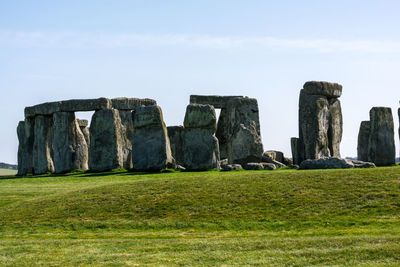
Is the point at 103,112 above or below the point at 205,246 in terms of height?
above

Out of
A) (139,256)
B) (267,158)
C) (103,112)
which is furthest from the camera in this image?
(103,112)

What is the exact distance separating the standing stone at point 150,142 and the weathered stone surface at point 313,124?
643 centimetres

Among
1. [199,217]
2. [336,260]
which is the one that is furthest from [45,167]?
[336,260]

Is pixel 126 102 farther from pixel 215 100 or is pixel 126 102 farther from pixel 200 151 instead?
pixel 200 151

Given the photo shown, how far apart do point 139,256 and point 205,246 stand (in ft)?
4.98

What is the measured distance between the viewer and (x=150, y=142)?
94.1 feet

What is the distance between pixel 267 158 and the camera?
99.1ft

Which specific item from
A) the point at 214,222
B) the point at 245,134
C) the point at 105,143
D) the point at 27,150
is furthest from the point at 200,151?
the point at 27,150

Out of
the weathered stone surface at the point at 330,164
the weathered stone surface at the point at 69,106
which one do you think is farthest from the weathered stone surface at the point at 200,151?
the weathered stone surface at the point at 69,106

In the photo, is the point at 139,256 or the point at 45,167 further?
the point at 45,167

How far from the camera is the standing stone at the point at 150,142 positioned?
28.4m

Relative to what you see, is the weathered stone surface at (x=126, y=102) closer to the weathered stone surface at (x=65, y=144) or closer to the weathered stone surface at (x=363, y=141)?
the weathered stone surface at (x=65, y=144)

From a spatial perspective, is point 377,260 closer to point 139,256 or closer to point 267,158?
point 139,256

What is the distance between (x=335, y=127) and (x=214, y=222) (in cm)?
1603
